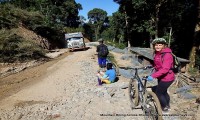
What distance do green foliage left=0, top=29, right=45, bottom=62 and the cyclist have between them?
1568cm

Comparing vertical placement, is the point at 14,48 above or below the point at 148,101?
above

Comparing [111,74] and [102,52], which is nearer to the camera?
[111,74]

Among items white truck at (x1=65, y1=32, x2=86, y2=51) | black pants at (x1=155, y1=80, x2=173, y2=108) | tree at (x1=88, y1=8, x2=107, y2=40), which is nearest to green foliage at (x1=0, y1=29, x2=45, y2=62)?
white truck at (x1=65, y1=32, x2=86, y2=51)

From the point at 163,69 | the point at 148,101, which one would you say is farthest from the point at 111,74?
the point at 163,69

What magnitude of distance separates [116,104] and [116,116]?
1033 mm

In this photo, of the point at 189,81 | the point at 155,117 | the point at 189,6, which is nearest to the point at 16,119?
the point at 155,117

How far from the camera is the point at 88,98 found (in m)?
9.24

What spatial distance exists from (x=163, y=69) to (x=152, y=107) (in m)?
0.97

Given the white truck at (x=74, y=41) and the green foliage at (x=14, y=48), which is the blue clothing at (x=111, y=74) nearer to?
the green foliage at (x=14, y=48)

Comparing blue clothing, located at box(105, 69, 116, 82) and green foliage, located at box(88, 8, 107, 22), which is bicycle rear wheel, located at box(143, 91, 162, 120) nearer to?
blue clothing, located at box(105, 69, 116, 82)

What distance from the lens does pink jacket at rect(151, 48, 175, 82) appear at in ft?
18.4

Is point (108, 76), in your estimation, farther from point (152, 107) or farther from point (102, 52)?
point (152, 107)

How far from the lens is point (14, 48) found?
20.2 m

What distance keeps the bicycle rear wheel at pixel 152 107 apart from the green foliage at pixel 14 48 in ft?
50.8
